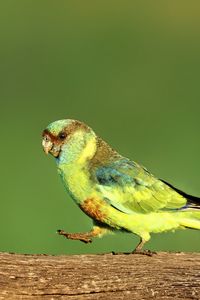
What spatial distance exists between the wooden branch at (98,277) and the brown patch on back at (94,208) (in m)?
0.65

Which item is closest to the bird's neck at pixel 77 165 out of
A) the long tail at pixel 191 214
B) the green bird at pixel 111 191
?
the green bird at pixel 111 191

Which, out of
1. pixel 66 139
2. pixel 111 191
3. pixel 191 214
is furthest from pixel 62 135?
pixel 191 214

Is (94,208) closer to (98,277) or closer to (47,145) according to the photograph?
(47,145)

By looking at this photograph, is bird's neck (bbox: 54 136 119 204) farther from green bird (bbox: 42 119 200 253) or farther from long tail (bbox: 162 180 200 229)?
long tail (bbox: 162 180 200 229)

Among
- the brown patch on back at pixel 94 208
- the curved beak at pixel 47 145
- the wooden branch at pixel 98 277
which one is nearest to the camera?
the wooden branch at pixel 98 277

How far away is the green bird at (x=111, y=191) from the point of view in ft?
19.0

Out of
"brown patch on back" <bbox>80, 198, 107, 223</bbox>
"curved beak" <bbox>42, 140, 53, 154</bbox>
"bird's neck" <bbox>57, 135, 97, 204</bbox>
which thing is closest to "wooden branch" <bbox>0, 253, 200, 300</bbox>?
"brown patch on back" <bbox>80, 198, 107, 223</bbox>

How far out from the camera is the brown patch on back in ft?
18.8

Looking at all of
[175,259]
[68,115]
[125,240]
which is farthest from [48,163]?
[175,259]

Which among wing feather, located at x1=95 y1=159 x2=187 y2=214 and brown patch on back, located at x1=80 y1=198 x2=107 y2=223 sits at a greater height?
wing feather, located at x1=95 y1=159 x2=187 y2=214

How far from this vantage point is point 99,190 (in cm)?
582

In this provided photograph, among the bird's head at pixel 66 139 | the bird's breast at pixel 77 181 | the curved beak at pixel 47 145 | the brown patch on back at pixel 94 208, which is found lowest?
the brown patch on back at pixel 94 208

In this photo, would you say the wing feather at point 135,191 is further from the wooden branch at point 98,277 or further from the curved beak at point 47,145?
the wooden branch at point 98,277

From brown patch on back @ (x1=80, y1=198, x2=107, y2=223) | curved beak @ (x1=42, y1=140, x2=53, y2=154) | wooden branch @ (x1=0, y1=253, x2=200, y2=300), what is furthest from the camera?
curved beak @ (x1=42, y1=140, x2=53, y2=154)
